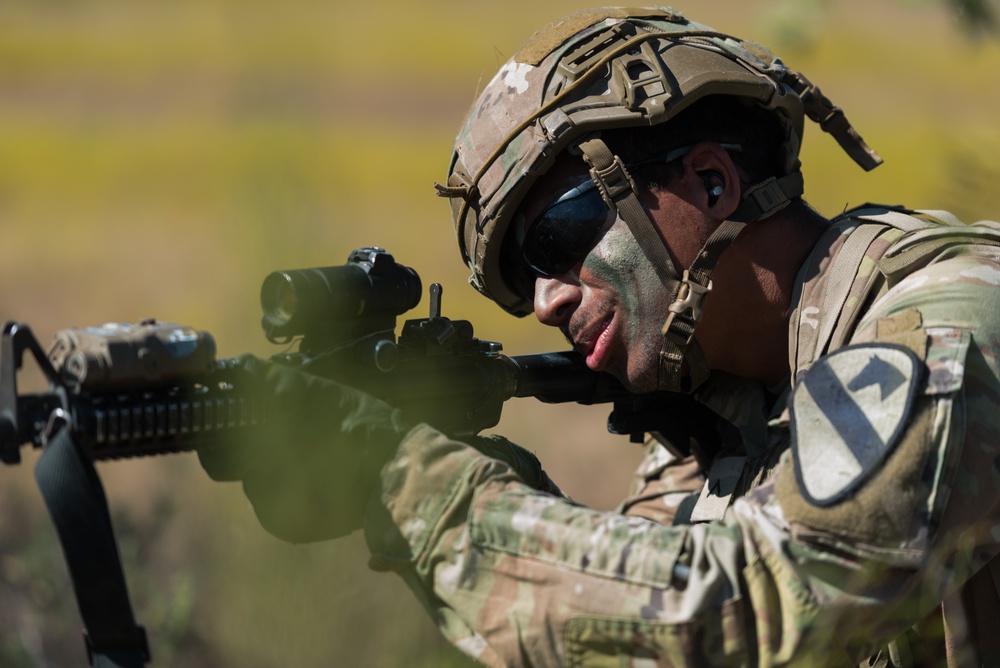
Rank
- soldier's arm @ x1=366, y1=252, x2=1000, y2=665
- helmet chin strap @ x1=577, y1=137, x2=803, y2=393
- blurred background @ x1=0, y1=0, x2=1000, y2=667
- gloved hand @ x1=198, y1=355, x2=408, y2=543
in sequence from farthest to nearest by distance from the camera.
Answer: helmet chin strap @ x1=577, y1=137, x2=803, y2=393, gloved hand @ x1=198, y1=355, x2=408, y2=543, soldier's arm @ x1=366, y1=252, x2=1000, y2=665, blurred background @ x1=0, y1=0, x2=1000, y2=667

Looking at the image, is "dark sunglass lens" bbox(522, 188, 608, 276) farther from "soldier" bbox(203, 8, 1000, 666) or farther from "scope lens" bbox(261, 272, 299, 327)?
"scope lens" bbox(261, 272, 299, 327)

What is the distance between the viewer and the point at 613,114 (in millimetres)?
3336

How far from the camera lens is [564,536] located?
8.23ft

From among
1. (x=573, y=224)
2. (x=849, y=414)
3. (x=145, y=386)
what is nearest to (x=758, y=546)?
(x=849, y=414)

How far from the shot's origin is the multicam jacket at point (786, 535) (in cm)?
241

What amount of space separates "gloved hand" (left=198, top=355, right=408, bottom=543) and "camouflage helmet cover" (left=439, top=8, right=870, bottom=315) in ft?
3.26

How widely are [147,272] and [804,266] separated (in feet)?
33.0

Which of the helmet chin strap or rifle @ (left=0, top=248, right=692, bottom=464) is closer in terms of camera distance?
rifle @ (left=0, top=248, right=692, bottom=464)

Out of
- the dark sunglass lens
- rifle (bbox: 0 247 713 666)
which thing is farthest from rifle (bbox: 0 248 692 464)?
the dark sunglass lens

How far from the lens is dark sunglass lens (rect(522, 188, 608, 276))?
3354 millimetres

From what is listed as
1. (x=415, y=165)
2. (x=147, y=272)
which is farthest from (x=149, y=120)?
(x=147, y=272)

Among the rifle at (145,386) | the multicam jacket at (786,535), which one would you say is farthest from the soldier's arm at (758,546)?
the rifle at (145,386)

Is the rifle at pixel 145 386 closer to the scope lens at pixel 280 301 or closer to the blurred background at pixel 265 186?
the scope lens at pixel 280 301

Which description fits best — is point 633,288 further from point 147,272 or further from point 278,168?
point 147,272
